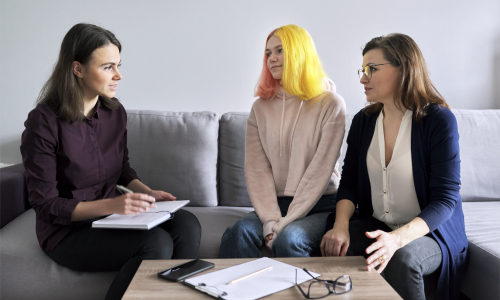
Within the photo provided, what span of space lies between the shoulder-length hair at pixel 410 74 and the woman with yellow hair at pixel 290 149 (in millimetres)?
289

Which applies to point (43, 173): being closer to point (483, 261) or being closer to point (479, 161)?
→ point (483, 261)

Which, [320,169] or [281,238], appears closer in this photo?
[281,238]

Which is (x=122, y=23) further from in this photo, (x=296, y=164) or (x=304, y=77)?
(x=296, y=164)

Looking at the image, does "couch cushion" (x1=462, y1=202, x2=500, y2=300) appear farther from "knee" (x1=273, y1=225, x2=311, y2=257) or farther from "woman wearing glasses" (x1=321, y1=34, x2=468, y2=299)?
"knee" (x1=273, y1=225, x2=311, y2=257)

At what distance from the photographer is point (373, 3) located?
8.09 ft

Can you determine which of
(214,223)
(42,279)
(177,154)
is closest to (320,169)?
(214,223)

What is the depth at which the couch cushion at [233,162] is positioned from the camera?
84.9 inches

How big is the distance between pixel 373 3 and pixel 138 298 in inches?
84.4

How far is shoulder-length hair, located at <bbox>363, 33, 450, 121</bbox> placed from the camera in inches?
57.4

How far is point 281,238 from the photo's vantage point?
1492 millimetres

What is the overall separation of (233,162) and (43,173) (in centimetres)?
96

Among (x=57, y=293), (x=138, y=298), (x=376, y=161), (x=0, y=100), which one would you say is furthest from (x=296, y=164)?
(x=0, y=100)

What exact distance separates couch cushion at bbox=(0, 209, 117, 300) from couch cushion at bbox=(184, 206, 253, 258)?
Answer: 36 centimetres

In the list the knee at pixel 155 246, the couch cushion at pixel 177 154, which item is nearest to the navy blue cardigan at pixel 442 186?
the knee at pixel 155 246
